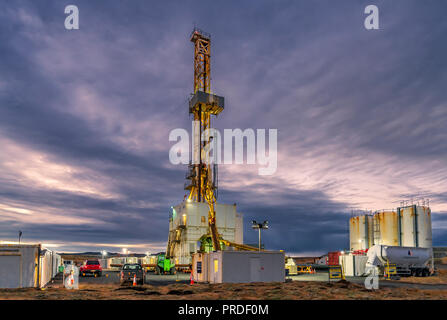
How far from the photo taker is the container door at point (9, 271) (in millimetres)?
24672

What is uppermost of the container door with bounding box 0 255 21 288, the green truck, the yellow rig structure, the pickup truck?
the yellow rig structure

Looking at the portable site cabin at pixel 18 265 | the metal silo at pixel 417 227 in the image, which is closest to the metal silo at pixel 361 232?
the metal silo at pixel 417 227

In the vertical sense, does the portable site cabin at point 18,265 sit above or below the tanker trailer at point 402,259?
above

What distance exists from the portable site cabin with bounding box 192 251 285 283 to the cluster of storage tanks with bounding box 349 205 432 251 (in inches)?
1451

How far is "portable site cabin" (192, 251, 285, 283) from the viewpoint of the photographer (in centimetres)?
2950

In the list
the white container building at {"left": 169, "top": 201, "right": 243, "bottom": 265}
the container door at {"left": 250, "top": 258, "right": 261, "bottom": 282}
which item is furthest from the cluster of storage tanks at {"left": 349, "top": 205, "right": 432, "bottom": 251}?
the container door at {"left": 250, "top": 258, "right": 261, "bottom": 282}

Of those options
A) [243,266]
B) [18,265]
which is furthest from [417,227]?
[18,265]

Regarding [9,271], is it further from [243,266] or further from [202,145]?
[202,145]

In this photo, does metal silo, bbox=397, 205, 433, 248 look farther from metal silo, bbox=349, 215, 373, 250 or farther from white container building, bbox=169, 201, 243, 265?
white container building, bbox=169, 201, 243, 265

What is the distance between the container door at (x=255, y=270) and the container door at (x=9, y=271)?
1575cm

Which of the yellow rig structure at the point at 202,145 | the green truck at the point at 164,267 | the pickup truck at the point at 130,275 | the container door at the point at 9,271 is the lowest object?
the green truck at the point at 164,267

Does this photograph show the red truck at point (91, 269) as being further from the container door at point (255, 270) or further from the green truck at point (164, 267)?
the container door at point (255, 270)
